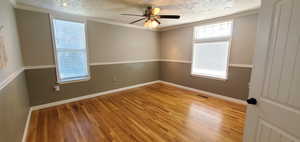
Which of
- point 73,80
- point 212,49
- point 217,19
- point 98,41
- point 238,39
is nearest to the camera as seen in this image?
point 238,39

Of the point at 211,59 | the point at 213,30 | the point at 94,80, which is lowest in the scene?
the point at 94,80

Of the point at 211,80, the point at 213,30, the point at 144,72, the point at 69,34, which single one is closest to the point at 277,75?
the point at 211,80

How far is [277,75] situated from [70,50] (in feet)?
12.3

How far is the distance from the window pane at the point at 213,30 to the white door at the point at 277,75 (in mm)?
2603

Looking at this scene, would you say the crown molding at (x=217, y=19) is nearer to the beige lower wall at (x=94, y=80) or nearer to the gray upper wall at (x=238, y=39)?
the gray upper wall at (x=238, y=39)

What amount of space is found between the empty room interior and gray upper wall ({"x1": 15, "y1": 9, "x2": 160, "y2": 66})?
0.8 inches

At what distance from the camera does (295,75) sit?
2.68 ft

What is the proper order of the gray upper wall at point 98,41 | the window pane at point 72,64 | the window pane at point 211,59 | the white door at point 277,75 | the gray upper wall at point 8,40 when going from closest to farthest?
the white door at point 277,75
the gray upper wall at point 8,40
the gray upper wall at point 98,41
the window pane at point 72,64
the window pane at point 211,59

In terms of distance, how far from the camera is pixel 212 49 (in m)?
3.66

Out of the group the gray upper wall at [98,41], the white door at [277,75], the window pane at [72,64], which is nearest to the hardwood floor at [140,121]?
the window pane at [72,64]

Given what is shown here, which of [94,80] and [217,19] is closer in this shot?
[217,19]

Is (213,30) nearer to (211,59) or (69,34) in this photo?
(211,59)

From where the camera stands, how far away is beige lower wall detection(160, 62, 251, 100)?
3080mm

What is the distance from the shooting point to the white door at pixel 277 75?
82 cm
